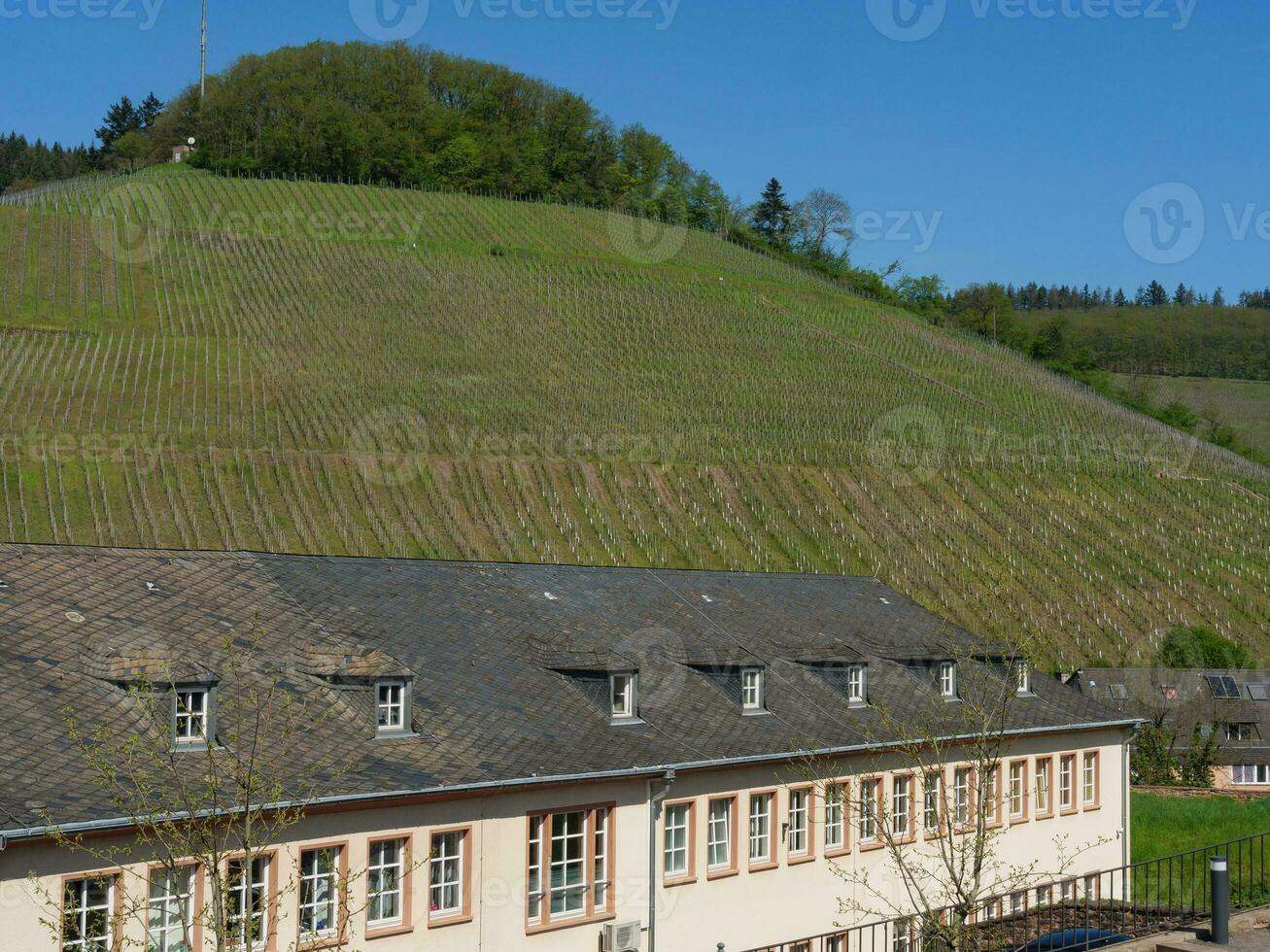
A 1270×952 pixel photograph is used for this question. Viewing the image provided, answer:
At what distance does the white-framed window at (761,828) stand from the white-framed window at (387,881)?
7022 mm

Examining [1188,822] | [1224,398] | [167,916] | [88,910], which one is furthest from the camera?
[1224,398]

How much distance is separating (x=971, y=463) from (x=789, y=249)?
298 feet

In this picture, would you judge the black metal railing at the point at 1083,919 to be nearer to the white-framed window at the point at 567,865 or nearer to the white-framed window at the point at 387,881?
the white-framed window at the point at 567,865

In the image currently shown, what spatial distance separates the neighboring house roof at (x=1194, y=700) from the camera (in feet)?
183

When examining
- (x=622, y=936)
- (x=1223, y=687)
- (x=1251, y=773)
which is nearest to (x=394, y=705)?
(x=622, y=936)

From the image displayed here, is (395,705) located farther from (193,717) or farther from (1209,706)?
(1209,706)

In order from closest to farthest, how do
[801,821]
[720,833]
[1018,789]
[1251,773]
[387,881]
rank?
[387,881] < [720,833] < [801,821] < [1018,789] < [1251,773]

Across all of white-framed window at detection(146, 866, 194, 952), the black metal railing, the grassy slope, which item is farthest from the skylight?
the grassy slope

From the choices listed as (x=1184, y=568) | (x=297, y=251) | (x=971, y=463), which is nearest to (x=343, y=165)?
(x=297, y=251)

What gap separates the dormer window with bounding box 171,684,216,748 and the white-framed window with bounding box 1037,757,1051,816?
58.6 ft

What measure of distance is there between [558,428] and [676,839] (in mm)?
54857

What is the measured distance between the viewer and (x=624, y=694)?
2423cm

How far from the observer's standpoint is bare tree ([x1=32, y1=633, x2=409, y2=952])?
47.9 feet

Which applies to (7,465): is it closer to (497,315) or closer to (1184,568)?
(497,315)
